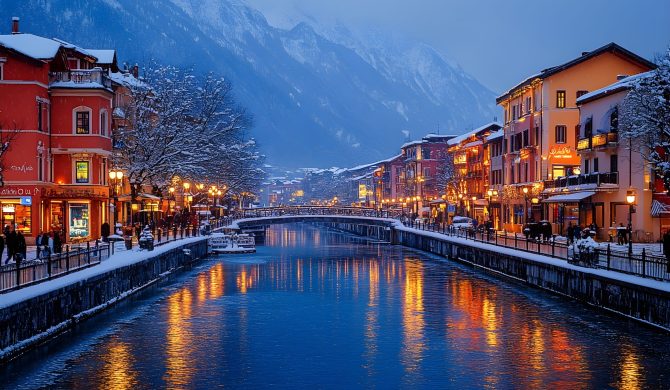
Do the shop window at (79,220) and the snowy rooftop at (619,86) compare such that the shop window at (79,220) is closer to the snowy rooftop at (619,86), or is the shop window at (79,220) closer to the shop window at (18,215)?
the shop window at (18,215)

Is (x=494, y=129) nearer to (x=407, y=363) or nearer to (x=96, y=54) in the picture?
(x=96, y=54)

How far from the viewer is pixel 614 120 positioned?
219 feet

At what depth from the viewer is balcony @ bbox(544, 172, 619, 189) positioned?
67.2 m

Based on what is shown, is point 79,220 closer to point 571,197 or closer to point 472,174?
point 571,197

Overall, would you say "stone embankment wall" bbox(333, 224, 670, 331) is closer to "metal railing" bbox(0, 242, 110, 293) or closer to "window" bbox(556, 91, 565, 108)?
"window" bbox(556, 91, 565, 108)

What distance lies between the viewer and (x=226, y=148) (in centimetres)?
9794

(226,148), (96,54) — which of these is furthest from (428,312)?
(226,148)

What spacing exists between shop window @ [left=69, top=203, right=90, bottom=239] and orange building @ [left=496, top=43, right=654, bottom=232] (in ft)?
129

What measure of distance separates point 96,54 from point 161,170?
50.1ft

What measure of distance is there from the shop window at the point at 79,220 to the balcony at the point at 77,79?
354 inches

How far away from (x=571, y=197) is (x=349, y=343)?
43273mm

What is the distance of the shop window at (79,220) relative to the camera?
224 ft

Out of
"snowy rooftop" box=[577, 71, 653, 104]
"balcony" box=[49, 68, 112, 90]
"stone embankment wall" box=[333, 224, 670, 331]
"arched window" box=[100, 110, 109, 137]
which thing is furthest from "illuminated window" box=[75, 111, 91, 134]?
"snowy rooftop" box=[577, 71, 653, 104]

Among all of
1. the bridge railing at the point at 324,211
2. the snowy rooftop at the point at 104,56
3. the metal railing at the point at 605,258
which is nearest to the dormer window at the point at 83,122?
the snowy rooftop at the point at 104,56
